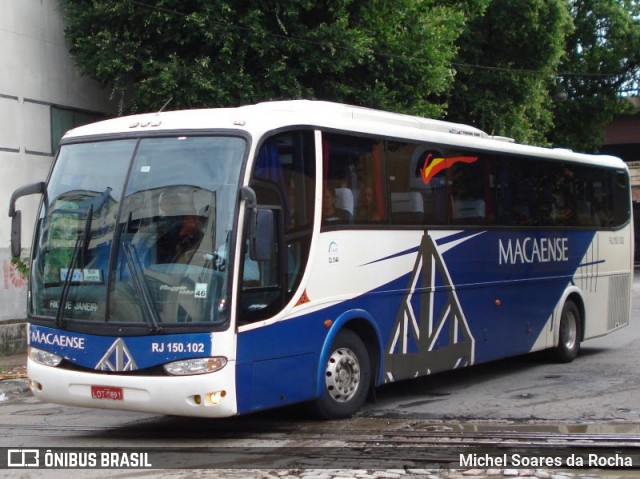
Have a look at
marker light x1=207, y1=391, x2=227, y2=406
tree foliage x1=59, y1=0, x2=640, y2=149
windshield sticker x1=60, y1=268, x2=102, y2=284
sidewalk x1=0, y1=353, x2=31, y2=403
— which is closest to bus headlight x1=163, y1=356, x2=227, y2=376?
marker light x1=207, y1=391, x2=227, y2=406

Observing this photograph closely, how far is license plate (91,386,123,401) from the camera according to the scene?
26.8ft

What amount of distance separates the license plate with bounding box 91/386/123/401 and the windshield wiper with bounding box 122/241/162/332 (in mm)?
658

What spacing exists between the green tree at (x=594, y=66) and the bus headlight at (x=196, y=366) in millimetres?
30368

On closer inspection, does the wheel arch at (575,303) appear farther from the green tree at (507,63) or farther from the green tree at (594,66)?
the green tree at (594,66)

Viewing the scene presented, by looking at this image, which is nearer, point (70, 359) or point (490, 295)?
point (70, 359)

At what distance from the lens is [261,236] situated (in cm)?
824

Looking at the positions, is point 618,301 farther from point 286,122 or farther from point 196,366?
point 196,366

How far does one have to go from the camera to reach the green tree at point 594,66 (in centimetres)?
3609

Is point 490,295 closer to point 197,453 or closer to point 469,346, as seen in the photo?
point 469,346

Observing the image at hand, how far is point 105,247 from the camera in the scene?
27.7 ft

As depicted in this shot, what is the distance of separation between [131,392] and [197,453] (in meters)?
0.79

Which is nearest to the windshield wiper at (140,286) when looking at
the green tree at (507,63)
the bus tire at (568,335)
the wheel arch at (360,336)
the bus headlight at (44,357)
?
the bus headlight at (44,357)

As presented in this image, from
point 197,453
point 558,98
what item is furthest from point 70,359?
point 558,98

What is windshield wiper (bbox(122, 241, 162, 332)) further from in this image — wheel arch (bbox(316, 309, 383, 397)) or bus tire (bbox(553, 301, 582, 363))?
bus tire (bbox(553, 301, 582, 363))
